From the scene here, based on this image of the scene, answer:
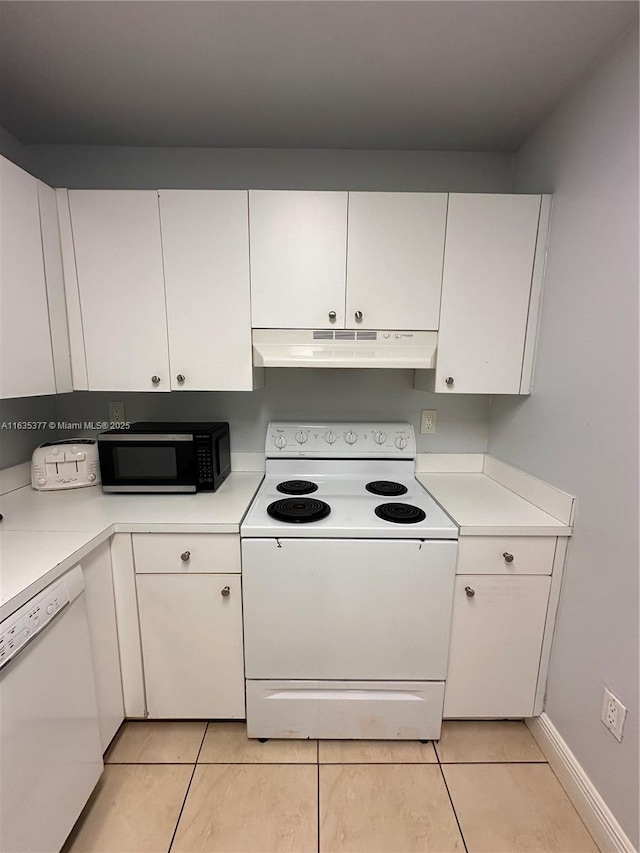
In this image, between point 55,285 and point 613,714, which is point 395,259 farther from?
point 613,714

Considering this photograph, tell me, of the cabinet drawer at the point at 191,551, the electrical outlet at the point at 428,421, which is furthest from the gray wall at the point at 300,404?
the cabinet drawer at the point at 191,551

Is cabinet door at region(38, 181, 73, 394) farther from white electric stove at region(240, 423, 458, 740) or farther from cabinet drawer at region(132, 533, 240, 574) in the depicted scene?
white electric stove at region(240, 423, 458, 740)

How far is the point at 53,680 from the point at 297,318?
4.67ft

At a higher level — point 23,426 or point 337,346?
point 337,346

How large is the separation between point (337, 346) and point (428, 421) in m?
0.72

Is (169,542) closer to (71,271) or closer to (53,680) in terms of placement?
(53,680)

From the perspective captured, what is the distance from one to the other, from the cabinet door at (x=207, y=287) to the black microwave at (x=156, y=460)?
0.24 meters

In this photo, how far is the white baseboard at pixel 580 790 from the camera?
1.10 metres

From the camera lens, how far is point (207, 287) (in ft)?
5.00

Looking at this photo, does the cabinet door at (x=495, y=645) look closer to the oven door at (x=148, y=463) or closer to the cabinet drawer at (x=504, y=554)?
the cabinet drawer at (x=504, y=554)

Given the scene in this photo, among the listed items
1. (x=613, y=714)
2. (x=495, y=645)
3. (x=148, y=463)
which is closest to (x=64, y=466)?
(x=148, y=463)

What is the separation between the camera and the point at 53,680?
100 cm

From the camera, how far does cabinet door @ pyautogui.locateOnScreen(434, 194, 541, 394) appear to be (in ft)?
4.84

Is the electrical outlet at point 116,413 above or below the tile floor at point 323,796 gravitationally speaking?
above
